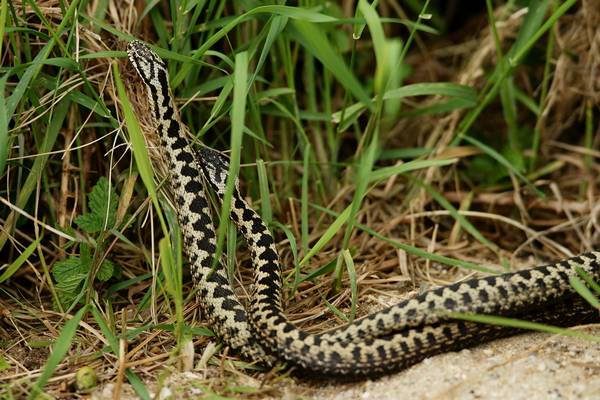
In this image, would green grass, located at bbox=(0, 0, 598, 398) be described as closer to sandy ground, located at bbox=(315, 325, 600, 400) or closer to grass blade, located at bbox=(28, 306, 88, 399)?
grass blade, located at bbox=(28, 306, 88, 399)

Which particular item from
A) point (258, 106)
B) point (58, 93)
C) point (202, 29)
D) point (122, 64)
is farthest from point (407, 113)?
point (58, 93)

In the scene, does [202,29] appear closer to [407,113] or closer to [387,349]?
[407,113]

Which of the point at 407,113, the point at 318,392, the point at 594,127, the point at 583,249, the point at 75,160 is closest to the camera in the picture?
the point at 318,392

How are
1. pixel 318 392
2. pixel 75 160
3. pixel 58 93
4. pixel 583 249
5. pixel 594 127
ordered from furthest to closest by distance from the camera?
pixel 594 127 < pixel 583 249 < pixel 75 160 < pixel 58 93 < pixel 318 392

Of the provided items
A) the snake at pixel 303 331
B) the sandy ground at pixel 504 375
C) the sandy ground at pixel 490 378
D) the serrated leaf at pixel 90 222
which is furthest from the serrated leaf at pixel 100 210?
the sandy ground at pixel 504 375

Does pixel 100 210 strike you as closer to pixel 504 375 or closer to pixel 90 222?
pixel 90 222

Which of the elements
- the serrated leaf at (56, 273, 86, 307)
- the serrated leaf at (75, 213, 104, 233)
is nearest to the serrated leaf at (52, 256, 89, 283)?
the serrated leaf at (56, 273, 86, 307)
